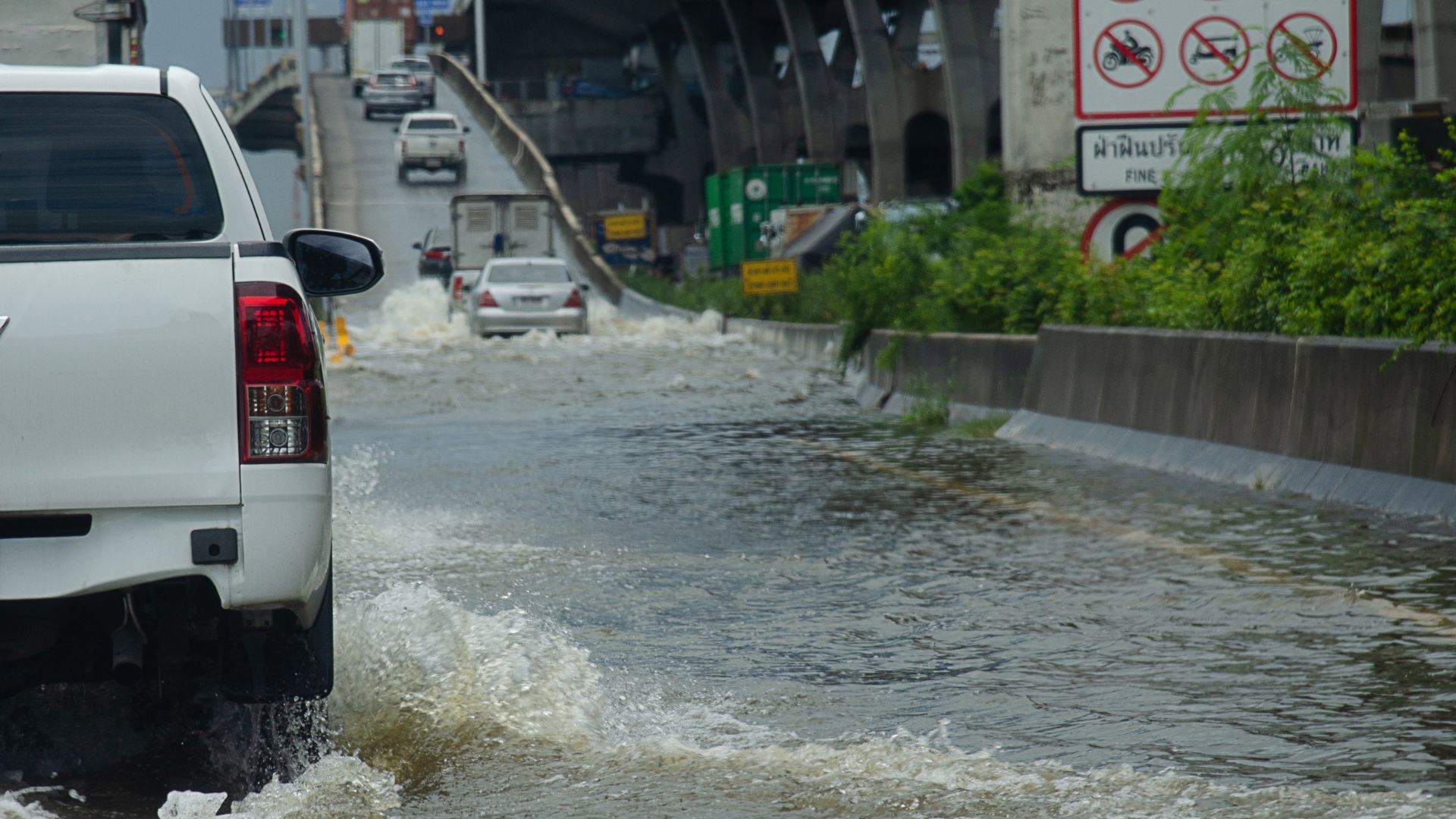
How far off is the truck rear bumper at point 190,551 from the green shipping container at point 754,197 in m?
49.9

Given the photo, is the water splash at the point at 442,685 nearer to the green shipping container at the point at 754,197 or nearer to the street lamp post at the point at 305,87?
the green shipping container at the point at 754,197

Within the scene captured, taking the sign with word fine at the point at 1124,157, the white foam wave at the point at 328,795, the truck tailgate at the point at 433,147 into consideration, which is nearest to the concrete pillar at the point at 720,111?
the truck tailgate at the point at 433,147

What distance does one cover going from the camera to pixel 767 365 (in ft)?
95.7

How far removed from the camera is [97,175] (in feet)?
17.4

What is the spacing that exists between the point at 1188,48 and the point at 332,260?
38.4 ft

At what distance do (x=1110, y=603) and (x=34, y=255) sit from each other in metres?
4.54

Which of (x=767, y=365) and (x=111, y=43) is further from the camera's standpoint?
(x=767, y=365)

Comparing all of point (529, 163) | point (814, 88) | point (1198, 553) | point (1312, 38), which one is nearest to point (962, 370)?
point (1312, 38)

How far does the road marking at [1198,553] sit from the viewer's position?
729 cm

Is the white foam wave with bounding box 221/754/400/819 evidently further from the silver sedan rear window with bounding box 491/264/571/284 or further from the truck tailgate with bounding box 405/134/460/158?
the truck tailgate with bounding box 405/134/460/158

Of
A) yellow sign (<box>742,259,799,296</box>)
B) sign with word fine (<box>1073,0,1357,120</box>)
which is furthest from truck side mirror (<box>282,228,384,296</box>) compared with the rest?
yellow sign (<box>742,259,799,296</box>)

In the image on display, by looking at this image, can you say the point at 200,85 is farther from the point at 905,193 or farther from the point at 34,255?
the point at 905,193

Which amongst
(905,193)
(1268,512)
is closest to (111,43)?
(1268,512)

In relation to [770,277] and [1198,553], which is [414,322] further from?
[1198,553]
